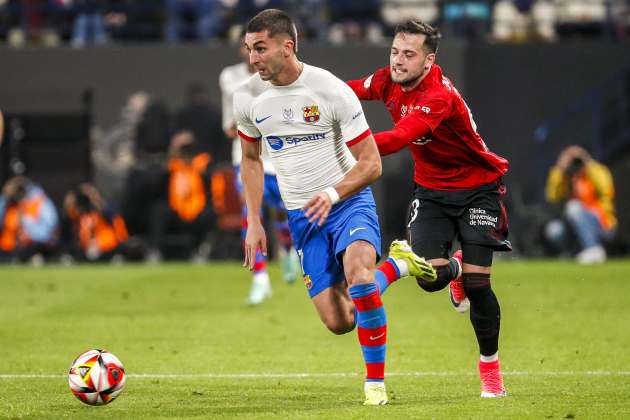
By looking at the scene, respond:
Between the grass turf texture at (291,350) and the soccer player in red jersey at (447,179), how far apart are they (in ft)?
2.03

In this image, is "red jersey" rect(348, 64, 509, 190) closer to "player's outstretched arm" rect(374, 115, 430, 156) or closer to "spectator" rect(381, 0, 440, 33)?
"player's outstretched arm" rect(374, 115, 430, 156)

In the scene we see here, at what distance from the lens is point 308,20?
20.7m

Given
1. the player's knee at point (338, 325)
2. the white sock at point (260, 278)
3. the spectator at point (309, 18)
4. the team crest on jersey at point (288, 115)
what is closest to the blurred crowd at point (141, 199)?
the spectator at point (309, 18)

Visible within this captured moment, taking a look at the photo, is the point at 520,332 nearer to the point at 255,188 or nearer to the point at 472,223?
the point at 472,223

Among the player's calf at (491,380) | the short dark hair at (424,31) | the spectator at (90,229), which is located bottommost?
the spectator at (90,229)

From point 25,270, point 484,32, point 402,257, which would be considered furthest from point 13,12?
point 402,257

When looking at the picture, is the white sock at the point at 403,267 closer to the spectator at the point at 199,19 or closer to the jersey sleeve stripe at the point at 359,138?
the jersey sleeve stripe at the point at 359,138

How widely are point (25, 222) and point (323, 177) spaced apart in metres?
14.3

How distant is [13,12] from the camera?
20656mm

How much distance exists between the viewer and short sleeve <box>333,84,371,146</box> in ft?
18.0

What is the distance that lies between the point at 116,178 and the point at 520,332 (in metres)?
12.9

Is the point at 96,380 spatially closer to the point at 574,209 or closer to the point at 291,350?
the point at 291,350

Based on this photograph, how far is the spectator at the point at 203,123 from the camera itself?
2017 cm

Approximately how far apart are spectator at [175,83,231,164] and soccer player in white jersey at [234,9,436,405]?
46.5ft
